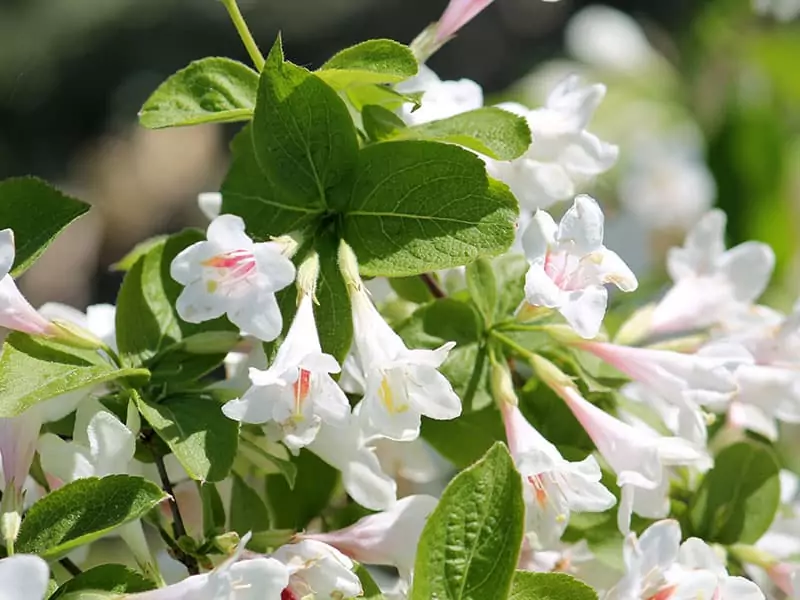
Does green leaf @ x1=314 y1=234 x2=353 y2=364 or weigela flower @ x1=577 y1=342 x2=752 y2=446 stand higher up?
green leaf @ x1=314 y1=234 x2=353 y2=364

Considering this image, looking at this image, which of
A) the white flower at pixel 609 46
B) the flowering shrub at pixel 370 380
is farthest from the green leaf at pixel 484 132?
the white flower at pixel 609 46

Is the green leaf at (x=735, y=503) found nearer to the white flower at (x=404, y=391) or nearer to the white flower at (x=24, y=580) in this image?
the white flower at (x=404, y=391)

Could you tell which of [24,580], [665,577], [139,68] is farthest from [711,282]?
[139,68]

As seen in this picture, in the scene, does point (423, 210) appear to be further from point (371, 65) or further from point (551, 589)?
point (551, 589)

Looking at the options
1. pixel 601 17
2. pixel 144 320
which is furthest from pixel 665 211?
pixel 144 320

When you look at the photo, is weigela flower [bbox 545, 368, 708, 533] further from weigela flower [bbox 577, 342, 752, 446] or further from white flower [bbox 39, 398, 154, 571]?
white flower [bbox 39, 398, 154, 571]

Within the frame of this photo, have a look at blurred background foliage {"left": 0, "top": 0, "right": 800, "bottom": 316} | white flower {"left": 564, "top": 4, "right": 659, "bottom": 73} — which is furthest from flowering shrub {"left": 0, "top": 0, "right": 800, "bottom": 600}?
blurred background foliage {"left": 0, "top": 0, "right": 800, "bottom": 316}

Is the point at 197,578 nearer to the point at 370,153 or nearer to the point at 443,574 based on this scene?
the point at 443,574
